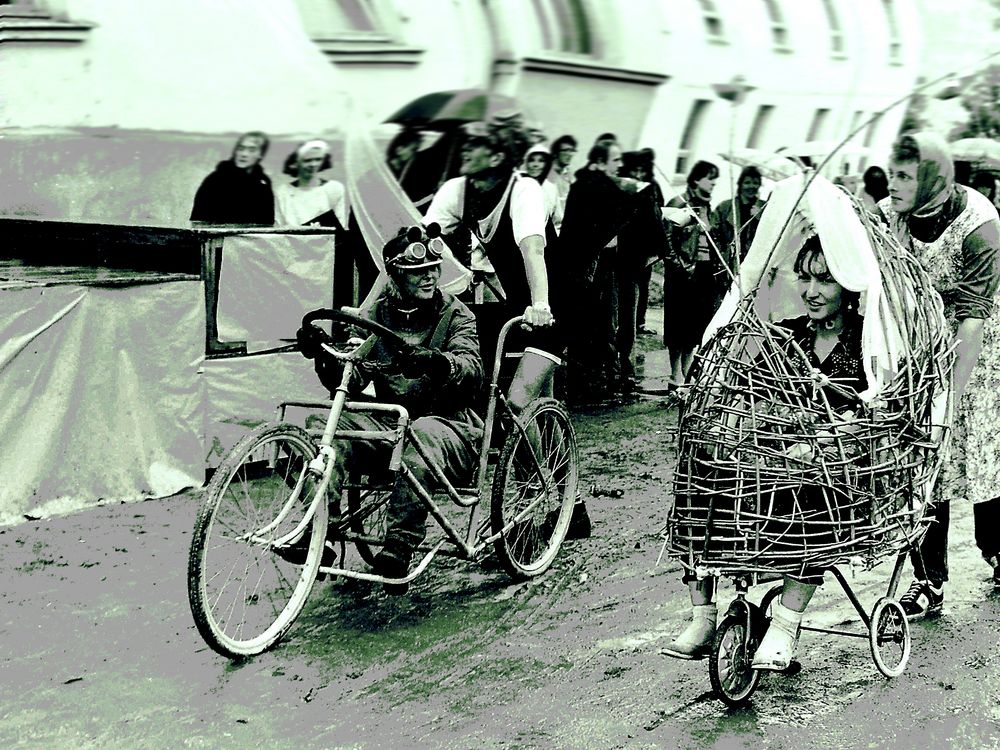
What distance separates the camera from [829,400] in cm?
474

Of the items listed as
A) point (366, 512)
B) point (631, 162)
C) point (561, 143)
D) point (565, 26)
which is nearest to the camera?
point (366, 512)

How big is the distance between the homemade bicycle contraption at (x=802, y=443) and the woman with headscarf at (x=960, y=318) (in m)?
0.77

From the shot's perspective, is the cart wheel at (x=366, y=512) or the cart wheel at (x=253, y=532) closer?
the cart wheel at (x=253, y=532)

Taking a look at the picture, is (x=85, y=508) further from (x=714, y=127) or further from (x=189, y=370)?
(x=714, y=127)

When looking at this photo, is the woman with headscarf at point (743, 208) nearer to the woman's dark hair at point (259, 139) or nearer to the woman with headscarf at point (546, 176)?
the woman with headscarf at point (546, 176)

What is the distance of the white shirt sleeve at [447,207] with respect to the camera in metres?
8.25

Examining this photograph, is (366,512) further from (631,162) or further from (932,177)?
(631,162)

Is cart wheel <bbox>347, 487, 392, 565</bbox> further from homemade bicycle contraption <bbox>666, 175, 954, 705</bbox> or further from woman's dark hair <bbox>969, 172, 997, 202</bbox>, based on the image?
woman's dark hair <bbox>969, 172, 997, 202</bbox>

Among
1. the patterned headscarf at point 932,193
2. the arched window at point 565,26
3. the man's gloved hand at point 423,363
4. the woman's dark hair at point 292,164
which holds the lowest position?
the man's gloved hand at point 423,363

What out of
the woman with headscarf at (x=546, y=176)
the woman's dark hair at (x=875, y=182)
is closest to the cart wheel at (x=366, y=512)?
the woman with headscarf at (x=546, y=176)

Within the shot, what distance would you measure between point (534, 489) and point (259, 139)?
2.76m

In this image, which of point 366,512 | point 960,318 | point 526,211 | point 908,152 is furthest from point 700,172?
point 366,512

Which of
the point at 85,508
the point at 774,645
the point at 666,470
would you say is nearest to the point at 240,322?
the point at 85,508

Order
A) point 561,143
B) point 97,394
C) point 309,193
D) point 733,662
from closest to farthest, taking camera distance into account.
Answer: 1. point 733,662
2. point 97,394
3. point 309,193
4. point 561,143
